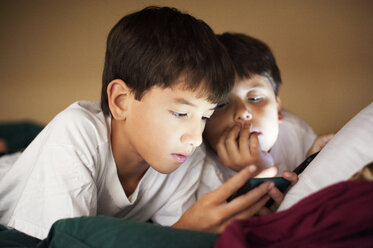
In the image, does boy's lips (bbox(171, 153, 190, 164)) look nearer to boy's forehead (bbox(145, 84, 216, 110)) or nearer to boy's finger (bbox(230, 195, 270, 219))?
boy's forehead (bbox(145, 84, 216, 110))

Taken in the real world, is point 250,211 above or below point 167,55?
below

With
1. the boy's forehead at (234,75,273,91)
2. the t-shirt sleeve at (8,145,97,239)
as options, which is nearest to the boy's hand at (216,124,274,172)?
the boy's forehead at (234,75,273,91)

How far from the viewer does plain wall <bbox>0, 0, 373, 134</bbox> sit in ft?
5.78

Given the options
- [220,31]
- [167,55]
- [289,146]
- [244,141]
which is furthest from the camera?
[220,31]

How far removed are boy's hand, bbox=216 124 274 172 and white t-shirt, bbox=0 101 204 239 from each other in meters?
0.10

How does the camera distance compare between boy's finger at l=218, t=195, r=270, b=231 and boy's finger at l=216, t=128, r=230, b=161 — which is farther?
boy's finger at l=216, t=128, r=230, b=161

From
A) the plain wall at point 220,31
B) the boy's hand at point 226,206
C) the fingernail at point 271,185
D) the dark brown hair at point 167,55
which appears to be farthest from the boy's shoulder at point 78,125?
the plain wall at point 220,31

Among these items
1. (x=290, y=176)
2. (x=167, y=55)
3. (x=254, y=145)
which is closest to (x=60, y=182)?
(x=167, y=55)

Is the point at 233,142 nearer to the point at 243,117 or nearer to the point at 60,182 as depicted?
the point at 243,117

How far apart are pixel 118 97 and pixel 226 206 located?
45cm

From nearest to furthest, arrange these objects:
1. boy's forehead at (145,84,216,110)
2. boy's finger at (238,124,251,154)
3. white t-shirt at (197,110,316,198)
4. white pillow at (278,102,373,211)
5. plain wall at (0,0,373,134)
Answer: white pillow at (278,102,373,211)
boy's forehead at (145,84,216,110)
boy's finger at (238,124,251,154)
white t-shirt at (197,110,316,198)
plain wall at (0,0,373,134)

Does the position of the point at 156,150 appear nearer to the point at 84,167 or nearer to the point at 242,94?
the point at 84,167

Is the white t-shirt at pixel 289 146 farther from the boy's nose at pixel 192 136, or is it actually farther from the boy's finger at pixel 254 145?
the boy's nose at pixel 192 136

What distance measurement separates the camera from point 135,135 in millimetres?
943
